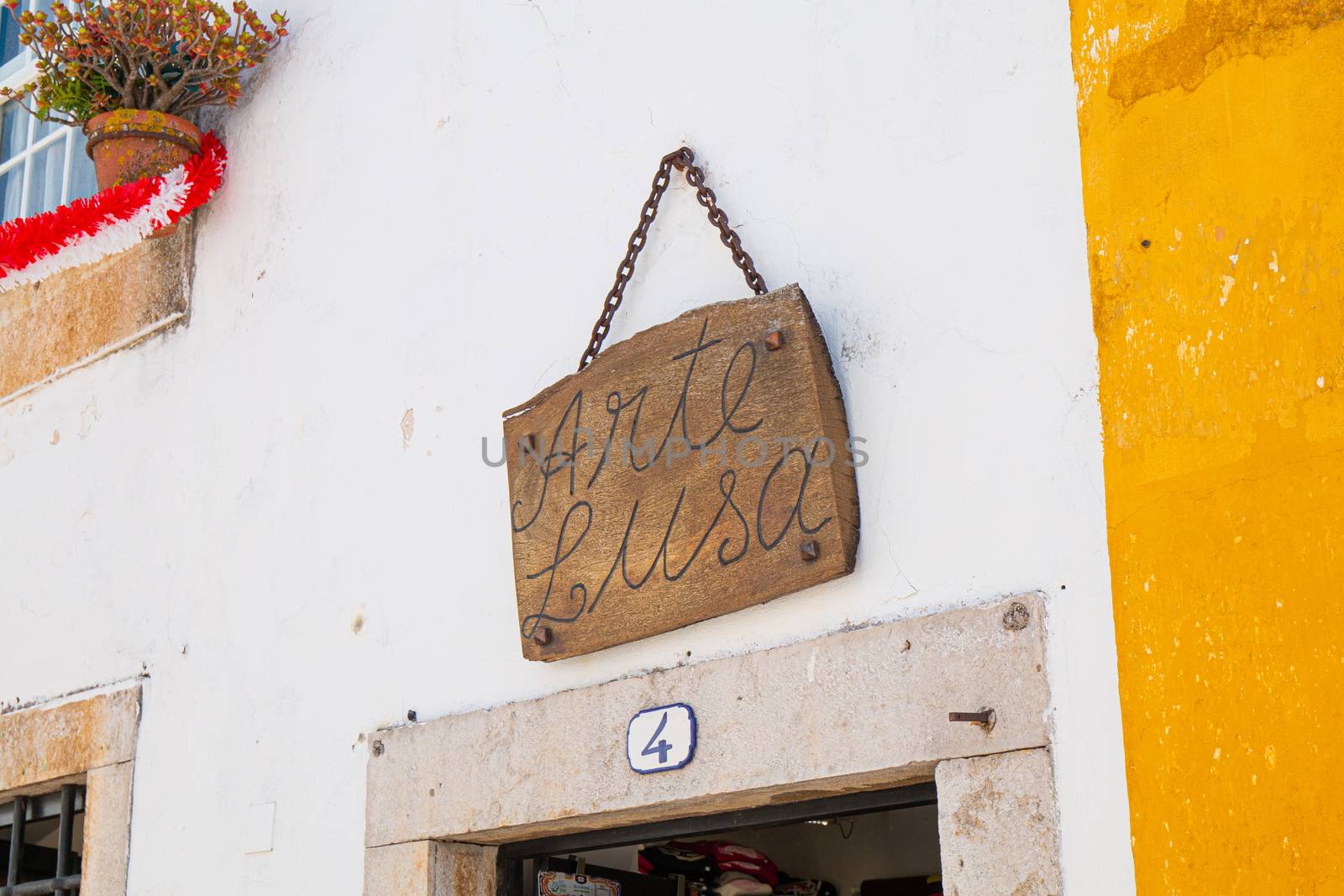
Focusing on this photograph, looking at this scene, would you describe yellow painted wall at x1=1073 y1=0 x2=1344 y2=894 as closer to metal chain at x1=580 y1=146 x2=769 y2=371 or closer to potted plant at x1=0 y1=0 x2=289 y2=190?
metal chain at x1=580 y1=146 x2=769 y2=371

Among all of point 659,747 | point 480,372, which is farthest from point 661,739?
point 480,372

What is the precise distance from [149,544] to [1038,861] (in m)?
2.52

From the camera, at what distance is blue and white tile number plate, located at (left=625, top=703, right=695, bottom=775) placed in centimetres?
262

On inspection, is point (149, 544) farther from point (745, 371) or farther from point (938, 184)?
point (938, 184)

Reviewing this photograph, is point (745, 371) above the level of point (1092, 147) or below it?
below

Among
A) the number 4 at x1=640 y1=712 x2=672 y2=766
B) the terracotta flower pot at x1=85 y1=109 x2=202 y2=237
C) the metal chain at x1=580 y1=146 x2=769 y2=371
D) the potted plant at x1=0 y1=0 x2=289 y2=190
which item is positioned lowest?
the number 4 at x1=640 y1=712 x2=672 y2=766

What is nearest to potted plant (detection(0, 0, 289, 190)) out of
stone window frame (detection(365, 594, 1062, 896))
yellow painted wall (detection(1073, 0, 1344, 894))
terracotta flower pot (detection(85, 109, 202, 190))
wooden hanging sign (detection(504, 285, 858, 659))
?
terracotta flower pot (detection(85, 109, 202, 190))

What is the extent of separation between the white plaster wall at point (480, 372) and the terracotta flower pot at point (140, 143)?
7.1 inches

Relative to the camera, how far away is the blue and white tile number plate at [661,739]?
2.62 m

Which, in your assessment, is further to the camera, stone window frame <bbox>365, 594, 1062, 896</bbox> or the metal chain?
the metal chain

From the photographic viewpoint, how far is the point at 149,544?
3.87 m

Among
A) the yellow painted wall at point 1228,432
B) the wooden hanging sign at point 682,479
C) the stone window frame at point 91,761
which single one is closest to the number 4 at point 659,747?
the wooden hanging sign at point 682,479

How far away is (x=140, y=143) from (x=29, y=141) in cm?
121

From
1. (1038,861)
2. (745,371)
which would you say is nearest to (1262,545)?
(1038,861)
